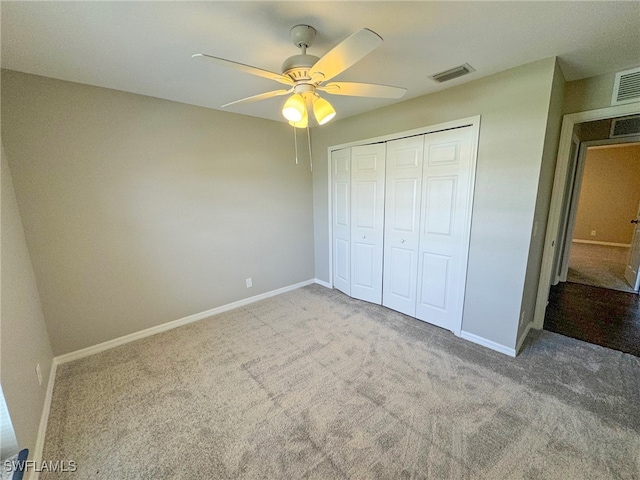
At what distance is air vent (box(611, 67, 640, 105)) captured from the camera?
1.97 m

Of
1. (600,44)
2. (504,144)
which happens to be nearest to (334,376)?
(504,144)

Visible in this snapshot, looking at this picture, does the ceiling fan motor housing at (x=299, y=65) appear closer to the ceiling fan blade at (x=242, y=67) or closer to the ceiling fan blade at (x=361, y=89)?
the ceiling fan blade at (x=242, y=67)

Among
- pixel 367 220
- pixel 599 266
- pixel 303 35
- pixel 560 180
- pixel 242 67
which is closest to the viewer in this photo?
pixel 242 67

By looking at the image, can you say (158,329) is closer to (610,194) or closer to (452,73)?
(452,73)

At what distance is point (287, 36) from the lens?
5.19ft

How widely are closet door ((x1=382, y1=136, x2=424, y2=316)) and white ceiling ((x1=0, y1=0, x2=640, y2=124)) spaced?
803mm

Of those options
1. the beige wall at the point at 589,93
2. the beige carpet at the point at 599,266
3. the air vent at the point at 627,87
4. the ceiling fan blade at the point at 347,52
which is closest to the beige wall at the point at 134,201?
the ceiling fan blade at the point at 347,52

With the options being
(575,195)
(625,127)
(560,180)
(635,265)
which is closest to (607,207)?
(635,265)

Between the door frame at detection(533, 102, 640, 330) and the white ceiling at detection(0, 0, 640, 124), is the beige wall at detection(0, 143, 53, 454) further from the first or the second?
the door frame at detection(533, 102, 640, 330)

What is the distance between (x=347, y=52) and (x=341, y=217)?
255 centimetres

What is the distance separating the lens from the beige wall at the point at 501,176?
1979 millimetres

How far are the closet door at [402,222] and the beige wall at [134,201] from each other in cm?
152

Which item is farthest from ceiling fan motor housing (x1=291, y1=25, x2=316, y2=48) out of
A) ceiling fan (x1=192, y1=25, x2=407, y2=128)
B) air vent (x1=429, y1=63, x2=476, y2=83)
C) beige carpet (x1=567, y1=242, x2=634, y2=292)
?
beige carpet (x1=567, y1=242, x2=634, y2=292)

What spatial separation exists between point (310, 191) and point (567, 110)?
2905mm
